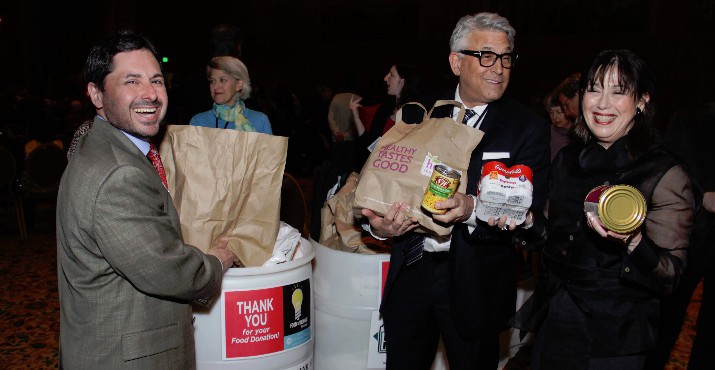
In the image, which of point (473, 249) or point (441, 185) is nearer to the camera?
point (441, 185)

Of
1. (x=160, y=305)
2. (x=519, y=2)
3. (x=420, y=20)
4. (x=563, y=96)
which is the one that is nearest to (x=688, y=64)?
(x=519, y=2)

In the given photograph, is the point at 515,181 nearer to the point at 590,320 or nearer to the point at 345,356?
the point at 590,320

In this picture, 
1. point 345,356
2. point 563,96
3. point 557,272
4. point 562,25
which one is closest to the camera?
point 557,272

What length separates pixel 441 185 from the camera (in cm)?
177

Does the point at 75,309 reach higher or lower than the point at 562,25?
lower

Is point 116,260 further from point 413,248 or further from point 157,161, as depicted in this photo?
point 413,248

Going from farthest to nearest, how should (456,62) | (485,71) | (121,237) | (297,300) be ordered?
(297,300), (456,62), (485,71), (121,237)

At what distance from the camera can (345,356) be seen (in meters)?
2.82

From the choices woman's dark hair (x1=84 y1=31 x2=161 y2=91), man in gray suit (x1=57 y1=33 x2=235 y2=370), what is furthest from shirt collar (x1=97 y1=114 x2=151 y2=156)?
woman's dark hair (x1=84 y1=31 x2=161 y2=91)

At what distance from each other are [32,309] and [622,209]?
3.79m

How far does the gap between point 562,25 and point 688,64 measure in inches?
92.9

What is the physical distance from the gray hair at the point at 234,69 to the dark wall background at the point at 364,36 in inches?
120

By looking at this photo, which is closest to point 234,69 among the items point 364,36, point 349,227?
point 349,227

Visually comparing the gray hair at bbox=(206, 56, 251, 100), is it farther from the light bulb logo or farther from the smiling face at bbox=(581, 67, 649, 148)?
the smiling face at bbox=(581, 67, 649, 148)
